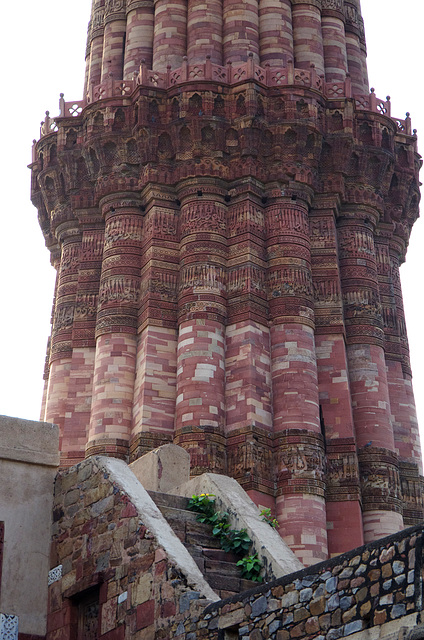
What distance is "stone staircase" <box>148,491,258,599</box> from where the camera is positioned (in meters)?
13.2

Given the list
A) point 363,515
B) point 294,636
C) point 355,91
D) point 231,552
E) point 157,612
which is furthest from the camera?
point 355,91

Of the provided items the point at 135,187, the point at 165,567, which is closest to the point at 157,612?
the point at 165,567

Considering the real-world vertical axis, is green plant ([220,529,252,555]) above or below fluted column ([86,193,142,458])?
below

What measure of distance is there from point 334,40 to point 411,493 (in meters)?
12.8

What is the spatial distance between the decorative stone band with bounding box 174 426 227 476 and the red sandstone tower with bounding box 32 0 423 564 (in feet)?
0.15

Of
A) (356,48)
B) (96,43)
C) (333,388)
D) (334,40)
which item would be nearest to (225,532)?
(333,388)

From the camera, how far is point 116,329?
27.0m

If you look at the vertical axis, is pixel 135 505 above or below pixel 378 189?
below

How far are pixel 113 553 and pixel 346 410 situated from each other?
1384 cm

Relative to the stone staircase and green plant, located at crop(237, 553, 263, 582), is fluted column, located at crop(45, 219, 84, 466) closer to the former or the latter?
the stone staircase

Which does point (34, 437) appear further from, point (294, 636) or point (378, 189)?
point (378, 189)

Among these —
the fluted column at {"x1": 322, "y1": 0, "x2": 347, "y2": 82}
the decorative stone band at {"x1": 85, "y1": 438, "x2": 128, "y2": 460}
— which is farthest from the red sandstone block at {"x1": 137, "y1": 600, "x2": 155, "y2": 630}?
the fluted column at {"x1": 322, "y1": 0, "x2": 347, "y2": 82}

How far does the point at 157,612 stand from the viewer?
12.1 m

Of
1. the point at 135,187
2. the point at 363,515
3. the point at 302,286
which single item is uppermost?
the point at 135,187
